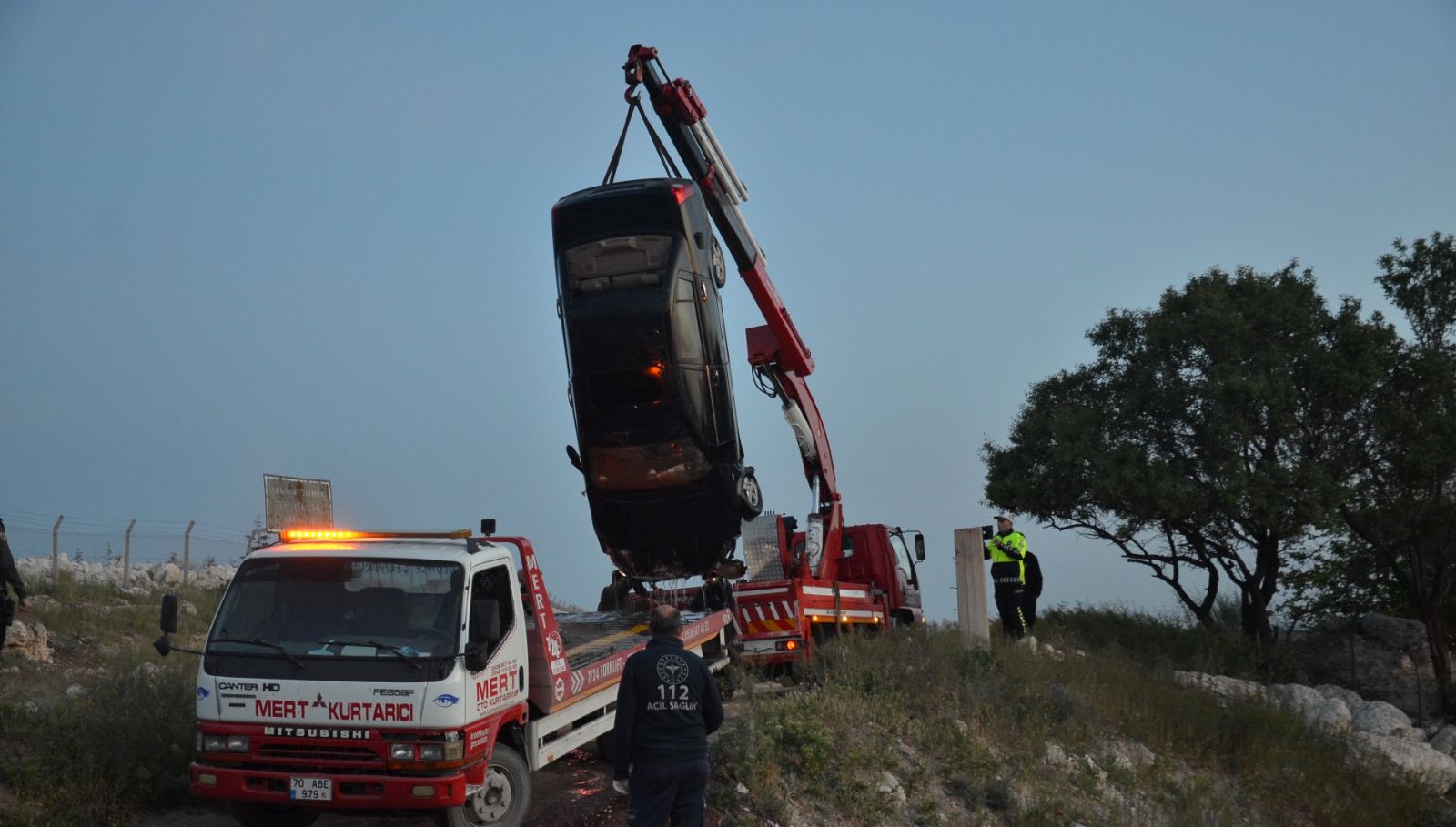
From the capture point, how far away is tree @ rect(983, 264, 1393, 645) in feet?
67.2

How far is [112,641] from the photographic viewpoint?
1675 cm

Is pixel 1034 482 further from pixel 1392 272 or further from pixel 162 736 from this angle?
pixel 162 736

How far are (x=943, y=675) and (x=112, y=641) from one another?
11662 mm

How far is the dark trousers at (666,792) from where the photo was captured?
265 inches

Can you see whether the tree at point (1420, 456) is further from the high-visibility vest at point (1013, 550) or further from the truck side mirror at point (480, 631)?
the truck side mirror at point (480, 631)

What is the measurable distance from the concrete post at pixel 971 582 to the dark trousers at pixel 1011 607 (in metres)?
2.16

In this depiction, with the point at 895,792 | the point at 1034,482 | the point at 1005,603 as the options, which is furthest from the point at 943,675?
the point at 1034,482

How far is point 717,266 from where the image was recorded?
524 inches

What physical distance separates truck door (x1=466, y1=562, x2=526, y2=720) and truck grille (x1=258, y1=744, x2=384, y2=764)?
27.5 inches

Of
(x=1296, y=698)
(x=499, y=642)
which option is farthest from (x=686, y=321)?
(x=1296, y=698)

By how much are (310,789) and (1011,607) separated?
11530mm

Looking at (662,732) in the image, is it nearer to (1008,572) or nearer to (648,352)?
(648,352)

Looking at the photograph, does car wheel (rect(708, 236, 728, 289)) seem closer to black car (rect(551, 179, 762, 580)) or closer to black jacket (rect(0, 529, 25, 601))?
black car (rect(551, 179, 762, 580))

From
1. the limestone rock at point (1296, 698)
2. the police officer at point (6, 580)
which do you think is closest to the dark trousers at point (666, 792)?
→ the police officer at point (6, 580)
